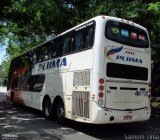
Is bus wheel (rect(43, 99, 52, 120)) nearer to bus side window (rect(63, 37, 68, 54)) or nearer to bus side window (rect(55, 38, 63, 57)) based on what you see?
bus side window (rect(55, 38, 63, 57))

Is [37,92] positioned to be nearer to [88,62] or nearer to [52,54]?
[52,54]

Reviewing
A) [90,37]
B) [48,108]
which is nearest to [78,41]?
[90,37]

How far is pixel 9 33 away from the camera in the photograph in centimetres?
2723

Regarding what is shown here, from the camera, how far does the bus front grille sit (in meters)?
10.6

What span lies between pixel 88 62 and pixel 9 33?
17879 mm

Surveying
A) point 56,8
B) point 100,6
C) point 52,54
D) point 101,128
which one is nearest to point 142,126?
point 101,128

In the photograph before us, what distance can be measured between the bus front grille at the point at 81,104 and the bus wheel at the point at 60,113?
128 cm

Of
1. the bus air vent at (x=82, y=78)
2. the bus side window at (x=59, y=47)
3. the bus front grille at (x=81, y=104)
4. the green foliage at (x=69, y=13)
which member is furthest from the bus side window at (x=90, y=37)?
the bus side window at (x=59, y=47)

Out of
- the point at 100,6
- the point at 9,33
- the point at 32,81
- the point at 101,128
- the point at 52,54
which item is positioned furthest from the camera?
the point at 9,33

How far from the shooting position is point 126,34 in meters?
11.2

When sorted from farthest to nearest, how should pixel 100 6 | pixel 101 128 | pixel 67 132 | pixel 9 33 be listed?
pixel 9 33 < pixel 100 6 < pixel 101 128 < pixel 67 132

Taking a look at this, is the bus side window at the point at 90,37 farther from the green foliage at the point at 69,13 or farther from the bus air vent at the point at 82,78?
the green foliage at the point at 69,13

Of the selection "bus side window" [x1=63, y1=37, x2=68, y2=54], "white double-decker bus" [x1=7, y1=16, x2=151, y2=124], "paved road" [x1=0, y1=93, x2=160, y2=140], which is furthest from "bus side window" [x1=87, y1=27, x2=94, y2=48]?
"paved road" [x1=0, y1=93, x2=160, y2=140]

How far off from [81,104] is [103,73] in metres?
1.45
